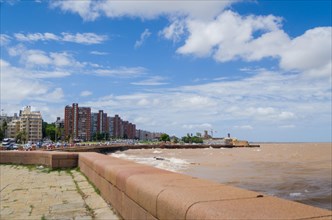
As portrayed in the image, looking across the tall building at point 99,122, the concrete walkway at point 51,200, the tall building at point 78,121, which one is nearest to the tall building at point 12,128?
the tall building at point 78,121

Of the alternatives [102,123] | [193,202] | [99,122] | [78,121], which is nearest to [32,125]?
[78,121]

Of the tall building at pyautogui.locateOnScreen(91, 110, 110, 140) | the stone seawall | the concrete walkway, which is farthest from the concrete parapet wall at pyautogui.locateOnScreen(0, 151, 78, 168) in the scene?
the tall building at pyautogui.locateOnScreen(91, 110, 110, 140)

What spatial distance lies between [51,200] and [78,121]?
161861 mm

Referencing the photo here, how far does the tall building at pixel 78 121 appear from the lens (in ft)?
531

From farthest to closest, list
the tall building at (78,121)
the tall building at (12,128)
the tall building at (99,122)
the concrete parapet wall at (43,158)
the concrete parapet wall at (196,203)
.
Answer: the tall building at (99,122) → the tall building at (12,128) → the tall building at (78,121) → the concrete parapet wall at (43,158) → the concrete parapet wall at (196,203)

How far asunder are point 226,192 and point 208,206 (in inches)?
26.6

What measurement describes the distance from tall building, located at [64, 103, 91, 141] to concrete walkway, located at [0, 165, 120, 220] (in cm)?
15310

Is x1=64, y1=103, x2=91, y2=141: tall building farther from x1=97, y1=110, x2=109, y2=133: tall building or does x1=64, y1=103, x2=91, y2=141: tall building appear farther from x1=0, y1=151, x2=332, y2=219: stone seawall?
x1=0, y1=151, x2=332, y2=219: stone seawall

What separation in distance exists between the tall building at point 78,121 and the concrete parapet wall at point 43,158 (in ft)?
479

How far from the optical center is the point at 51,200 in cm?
690

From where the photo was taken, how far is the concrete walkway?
18.6ft

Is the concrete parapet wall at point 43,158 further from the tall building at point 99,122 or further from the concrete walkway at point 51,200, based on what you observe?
the tall building at point 99,122

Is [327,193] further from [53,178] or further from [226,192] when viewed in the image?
[226,192]

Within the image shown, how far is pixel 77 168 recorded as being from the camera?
1253 cm
